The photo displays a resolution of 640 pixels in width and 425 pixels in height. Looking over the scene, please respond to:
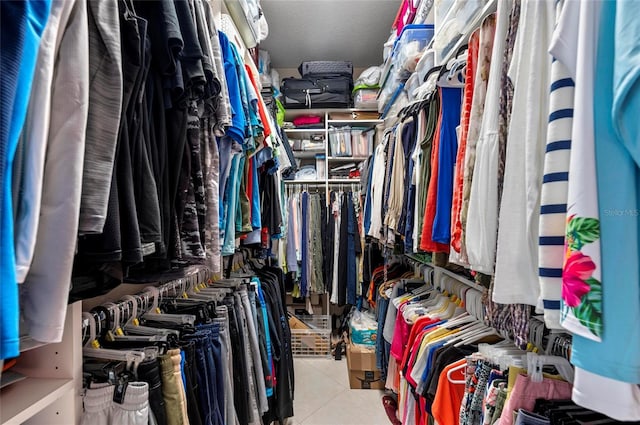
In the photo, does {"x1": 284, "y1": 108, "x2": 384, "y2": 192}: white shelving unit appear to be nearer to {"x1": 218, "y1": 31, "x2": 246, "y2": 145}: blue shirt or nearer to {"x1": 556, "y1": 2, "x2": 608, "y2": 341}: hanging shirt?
{"x1": 218, "y1": 31, "x2": 246, "y2": 145}: blue shirt

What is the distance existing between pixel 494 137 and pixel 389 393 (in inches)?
90.6

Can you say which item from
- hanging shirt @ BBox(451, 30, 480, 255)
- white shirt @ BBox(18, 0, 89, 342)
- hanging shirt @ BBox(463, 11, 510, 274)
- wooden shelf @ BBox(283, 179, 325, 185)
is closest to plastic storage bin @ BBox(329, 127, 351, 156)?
wooden shelf @ BBox(283, 179, 325, 185)

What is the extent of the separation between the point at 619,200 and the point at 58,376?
3.27ft

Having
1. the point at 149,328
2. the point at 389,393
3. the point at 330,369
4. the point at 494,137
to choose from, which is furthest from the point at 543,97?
the point at 330,369

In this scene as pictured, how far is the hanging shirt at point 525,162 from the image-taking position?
1.87 ft

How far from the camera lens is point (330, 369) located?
2863mm

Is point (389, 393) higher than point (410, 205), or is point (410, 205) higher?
point (410, 205)

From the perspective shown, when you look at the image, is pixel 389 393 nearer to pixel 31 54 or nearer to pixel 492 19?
pixel 492 19

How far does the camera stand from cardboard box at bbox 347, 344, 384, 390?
252 cm

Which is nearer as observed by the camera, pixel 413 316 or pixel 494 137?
pixel 494 137

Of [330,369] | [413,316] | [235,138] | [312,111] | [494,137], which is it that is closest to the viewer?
[494,137]

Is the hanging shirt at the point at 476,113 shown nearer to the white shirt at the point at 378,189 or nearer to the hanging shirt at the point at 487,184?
the hanging shirt at the point at 487,184

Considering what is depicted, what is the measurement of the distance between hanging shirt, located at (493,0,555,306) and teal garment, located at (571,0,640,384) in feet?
0.45

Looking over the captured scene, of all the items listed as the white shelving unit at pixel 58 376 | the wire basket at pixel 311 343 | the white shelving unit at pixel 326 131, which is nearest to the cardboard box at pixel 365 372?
the wire basket at pixel 311 343
